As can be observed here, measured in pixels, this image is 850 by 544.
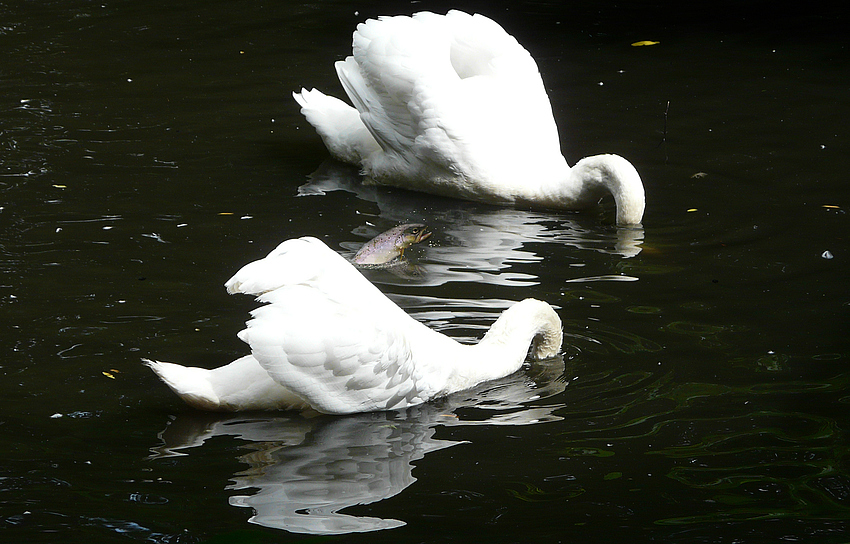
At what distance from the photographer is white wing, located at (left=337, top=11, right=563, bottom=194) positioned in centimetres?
832

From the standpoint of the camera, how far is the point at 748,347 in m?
5.91

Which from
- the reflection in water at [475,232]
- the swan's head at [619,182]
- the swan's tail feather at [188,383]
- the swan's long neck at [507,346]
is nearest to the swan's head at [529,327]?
the swan's long neck at [507,346]

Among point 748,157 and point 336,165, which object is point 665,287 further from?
point 336,165

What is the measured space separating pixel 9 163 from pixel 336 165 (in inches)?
95.3

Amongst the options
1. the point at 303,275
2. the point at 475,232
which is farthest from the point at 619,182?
the point at 303,275

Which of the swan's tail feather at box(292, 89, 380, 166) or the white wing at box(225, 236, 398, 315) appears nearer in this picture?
the white wing at box(225, 236, 398, 315)

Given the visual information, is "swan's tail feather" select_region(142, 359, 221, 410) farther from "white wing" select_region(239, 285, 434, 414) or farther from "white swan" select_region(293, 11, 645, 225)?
"white swan" select_region(293, 11, 645, 225)

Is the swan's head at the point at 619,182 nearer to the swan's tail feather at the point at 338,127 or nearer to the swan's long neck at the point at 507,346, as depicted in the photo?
the swan's tail feather at the point at 338,127

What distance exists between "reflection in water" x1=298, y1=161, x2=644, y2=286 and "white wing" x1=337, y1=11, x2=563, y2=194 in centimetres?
21

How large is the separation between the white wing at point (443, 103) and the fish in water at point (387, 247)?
43.8 inches

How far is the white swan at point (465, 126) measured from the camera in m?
8.27

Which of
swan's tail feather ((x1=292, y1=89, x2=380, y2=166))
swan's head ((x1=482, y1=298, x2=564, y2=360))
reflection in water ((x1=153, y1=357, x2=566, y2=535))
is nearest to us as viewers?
reflection in water ((x1=153, y1=357, x2=566, y2=535))

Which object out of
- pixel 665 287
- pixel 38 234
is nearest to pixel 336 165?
pixel 38 234

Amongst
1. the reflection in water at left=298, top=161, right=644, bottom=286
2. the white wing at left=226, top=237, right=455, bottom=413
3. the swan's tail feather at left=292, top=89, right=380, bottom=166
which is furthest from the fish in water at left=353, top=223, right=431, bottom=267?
the swan's tail feather at left=292, top=89, right=380, bottom=166
